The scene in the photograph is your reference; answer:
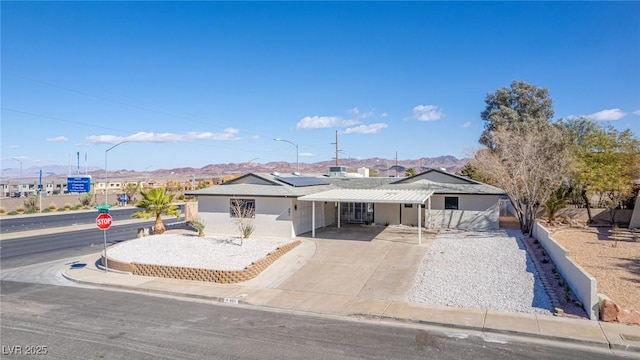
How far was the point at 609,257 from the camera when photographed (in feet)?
58.0

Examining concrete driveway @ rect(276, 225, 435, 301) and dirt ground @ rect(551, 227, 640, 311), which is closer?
dirt ground @ rect(551, 227, 640, 311)

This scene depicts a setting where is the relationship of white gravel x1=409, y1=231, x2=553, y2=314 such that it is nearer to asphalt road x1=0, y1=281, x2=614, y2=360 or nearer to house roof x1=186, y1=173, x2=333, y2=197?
asphalt road x1=0, y1=281, x2=614, y2=360

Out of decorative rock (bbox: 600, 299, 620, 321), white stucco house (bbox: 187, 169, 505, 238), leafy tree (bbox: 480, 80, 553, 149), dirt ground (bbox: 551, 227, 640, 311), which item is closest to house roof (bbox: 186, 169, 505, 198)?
white stucco house (bbox: 187, 169, 505, 238)

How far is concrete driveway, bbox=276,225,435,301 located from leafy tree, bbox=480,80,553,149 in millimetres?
25505

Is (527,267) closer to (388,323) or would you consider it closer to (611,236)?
(388,323)

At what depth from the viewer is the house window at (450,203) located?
26672 mm

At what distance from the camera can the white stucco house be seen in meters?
23.9

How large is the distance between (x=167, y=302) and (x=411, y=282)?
861cm

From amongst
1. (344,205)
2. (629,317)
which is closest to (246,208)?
(344,205)

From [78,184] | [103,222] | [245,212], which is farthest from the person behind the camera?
[78,184]

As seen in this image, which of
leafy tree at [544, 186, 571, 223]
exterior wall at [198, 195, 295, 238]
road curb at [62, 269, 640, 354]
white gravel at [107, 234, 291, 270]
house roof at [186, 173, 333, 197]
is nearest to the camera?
road curb at [62, 269, 640, 354]

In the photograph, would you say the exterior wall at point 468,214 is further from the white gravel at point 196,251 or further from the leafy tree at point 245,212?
the leafy tree at point 245,212

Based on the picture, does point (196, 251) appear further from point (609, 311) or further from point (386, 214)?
point (609, 311)

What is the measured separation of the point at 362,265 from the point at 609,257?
412 inches
